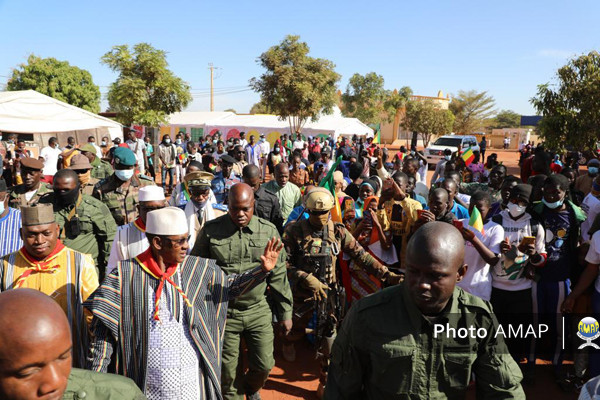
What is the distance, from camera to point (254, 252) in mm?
3707

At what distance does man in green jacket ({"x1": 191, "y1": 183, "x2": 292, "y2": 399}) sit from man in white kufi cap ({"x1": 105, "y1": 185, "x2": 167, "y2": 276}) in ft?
1.56

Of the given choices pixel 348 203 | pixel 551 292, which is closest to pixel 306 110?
pixel 348 203

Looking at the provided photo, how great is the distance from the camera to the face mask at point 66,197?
4352 mm

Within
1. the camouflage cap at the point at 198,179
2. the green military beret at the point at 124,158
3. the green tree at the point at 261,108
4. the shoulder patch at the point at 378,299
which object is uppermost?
the green tree at the point at 261,108

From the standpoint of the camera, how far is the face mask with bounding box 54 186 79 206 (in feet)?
14.3

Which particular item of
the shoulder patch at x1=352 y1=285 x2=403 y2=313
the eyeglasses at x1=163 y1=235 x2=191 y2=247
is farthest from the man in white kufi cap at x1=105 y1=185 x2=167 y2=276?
the shoulder patch at x1=352 y1=285 x2=403 y2=313

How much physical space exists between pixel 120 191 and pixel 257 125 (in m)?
24.4

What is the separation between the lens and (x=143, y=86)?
17.4m

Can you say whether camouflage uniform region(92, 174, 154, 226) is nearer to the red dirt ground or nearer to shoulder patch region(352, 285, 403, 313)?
the red dirt ground

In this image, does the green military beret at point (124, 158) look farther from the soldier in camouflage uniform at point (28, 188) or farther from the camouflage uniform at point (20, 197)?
the camouflage uniform at point (20, 197)

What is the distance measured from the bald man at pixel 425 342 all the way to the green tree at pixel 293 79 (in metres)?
21.6

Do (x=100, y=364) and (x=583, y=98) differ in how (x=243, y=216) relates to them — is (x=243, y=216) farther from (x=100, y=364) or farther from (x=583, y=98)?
(x=583, y=98)

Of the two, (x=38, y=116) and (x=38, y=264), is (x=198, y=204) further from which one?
(x=38, y=116)

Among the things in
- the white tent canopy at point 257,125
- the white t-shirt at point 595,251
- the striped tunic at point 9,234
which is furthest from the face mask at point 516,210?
the white tent canopy at point 257,125
